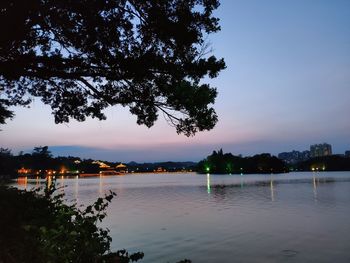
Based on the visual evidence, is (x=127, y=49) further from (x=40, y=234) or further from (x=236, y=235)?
(x=236, y=235)

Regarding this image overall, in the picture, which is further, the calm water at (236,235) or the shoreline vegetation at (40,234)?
the calm water at (236,235)

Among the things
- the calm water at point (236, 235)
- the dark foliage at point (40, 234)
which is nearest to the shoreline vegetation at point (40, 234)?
the dark foliage at point (40, 234)

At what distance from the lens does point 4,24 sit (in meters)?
9.88

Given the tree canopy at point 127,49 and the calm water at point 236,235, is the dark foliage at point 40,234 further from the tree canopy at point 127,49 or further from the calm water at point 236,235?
the calm water at point 236,235

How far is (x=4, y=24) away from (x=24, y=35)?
3.50 feet

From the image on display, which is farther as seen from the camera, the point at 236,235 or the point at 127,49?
the point at 236,235

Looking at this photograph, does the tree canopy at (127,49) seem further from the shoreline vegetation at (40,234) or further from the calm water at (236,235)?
the calm water at (236,235)

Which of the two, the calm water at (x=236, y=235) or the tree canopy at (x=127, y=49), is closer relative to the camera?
the tree canopy at (x=127, y=49)

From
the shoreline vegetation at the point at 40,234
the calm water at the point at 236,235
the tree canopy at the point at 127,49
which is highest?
the tree canopy at the point at 127,49

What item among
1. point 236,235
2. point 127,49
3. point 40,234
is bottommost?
point 236,235

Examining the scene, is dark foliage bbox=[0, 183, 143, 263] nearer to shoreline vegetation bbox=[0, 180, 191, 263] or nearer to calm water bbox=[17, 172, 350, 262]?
shoreline vegetation bbox=[0, 180, 191, 263]

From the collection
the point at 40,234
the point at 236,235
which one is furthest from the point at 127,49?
the point at 236,235

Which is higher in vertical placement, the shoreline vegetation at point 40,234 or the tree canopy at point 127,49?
the tree canopy at point 127,49

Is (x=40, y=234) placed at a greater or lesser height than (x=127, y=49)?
lesser
